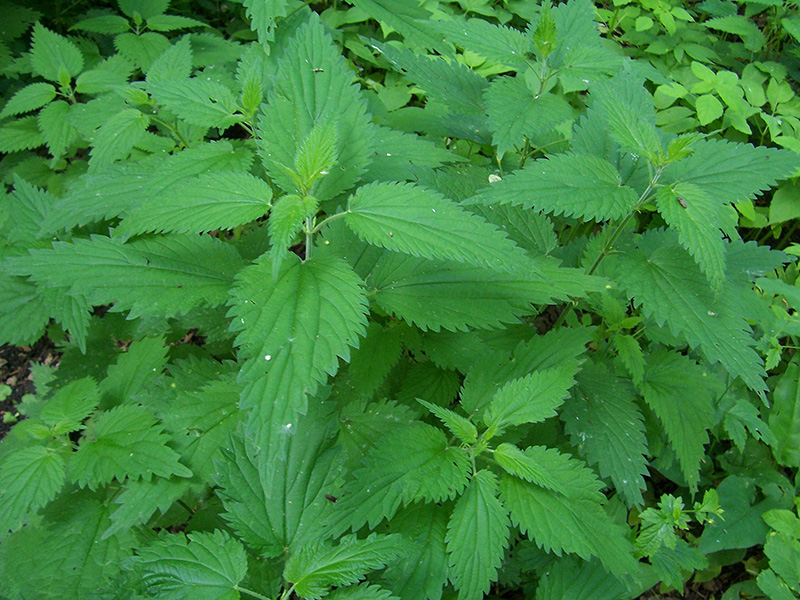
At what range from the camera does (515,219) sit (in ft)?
6.97

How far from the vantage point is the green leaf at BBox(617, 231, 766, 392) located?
5.43 feet

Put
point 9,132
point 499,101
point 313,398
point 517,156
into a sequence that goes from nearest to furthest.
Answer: point 313,398
point 499,101
point 517,156
point 9,132

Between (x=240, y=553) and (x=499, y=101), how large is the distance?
1.76 meters

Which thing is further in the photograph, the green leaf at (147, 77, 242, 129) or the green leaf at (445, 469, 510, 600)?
the green leaf at (147, 77, 242, 129)

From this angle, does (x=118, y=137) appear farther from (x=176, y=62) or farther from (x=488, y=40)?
(x=488, y=40)

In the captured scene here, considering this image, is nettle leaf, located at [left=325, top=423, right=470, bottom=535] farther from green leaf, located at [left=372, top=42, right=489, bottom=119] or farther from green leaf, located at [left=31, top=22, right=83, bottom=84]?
green leaf, located at [left=31, top=22, right=83, bottom=84]

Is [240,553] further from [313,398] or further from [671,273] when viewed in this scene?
[671,273]

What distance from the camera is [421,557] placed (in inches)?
63.2

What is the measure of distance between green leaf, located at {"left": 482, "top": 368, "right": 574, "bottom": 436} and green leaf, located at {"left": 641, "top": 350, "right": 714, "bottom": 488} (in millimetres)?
617

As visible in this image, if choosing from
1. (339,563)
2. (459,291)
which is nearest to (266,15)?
(459,291)

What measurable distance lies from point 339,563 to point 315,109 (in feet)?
4.32

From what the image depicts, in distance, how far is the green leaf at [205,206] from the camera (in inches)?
56.3

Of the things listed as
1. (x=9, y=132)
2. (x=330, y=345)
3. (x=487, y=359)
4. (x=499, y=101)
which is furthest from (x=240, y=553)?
(x=9, y=132)

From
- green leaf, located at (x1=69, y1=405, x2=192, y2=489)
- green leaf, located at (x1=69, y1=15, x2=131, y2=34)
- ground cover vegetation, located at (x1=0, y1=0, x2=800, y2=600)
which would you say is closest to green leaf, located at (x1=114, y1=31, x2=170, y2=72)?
green leaf, located at (x1=69, y1=15, x2=131, y2=34)
